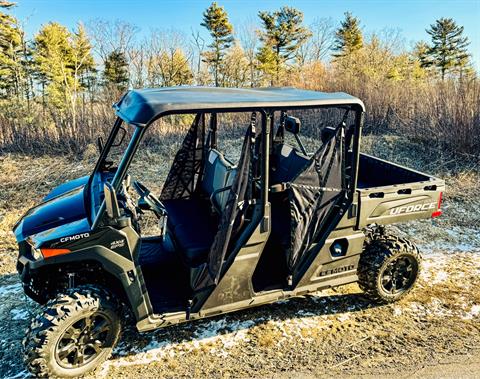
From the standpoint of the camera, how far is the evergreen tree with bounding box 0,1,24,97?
30.1 meters

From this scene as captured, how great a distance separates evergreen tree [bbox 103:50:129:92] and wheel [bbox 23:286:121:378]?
31.6 meters

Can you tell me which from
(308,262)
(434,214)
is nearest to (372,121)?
(434,214)

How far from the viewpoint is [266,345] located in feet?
10.8

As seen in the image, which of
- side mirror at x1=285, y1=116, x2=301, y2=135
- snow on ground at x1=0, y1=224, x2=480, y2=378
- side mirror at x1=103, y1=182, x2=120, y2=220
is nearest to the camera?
side mirror at x1=103, y1=182, x2=120, y2=220

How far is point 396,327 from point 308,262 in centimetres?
104

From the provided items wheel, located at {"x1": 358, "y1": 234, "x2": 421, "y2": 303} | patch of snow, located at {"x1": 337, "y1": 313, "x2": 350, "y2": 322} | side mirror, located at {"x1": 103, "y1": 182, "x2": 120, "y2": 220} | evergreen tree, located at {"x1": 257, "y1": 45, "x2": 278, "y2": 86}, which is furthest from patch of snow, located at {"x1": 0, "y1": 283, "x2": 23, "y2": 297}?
evergreen tree, located at {"x1": 257, "y1": 45, "x2": 278, "y2": 86}

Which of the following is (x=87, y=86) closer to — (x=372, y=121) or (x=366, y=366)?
(x=372, y=121)

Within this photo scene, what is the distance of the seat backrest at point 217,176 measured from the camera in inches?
139

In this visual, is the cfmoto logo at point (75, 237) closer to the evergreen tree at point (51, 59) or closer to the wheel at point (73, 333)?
the wheel at point (73, 333)

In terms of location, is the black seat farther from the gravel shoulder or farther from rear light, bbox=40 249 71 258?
rear light, bbox=40 249 71 258

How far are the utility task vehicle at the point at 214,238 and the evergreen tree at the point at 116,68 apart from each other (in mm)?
31060

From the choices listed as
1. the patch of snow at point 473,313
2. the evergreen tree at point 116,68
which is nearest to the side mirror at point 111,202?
the patch of snow at point 473,313

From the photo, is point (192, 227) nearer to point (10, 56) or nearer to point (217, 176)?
point (217, 176)

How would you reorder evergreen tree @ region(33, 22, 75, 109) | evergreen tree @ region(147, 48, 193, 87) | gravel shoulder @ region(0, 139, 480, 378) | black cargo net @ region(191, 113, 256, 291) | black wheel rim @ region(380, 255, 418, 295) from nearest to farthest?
black cargo net @ region(191, 113, 256, 291) < gravel shoulder @ region(0, 139, 480, 378) < black wheel rim @ region(380, 255, 418, 295) < evergreen tree @ region(147, 48, 193, 87) < evergreen tree @ region(33, 22, 75, 109)
